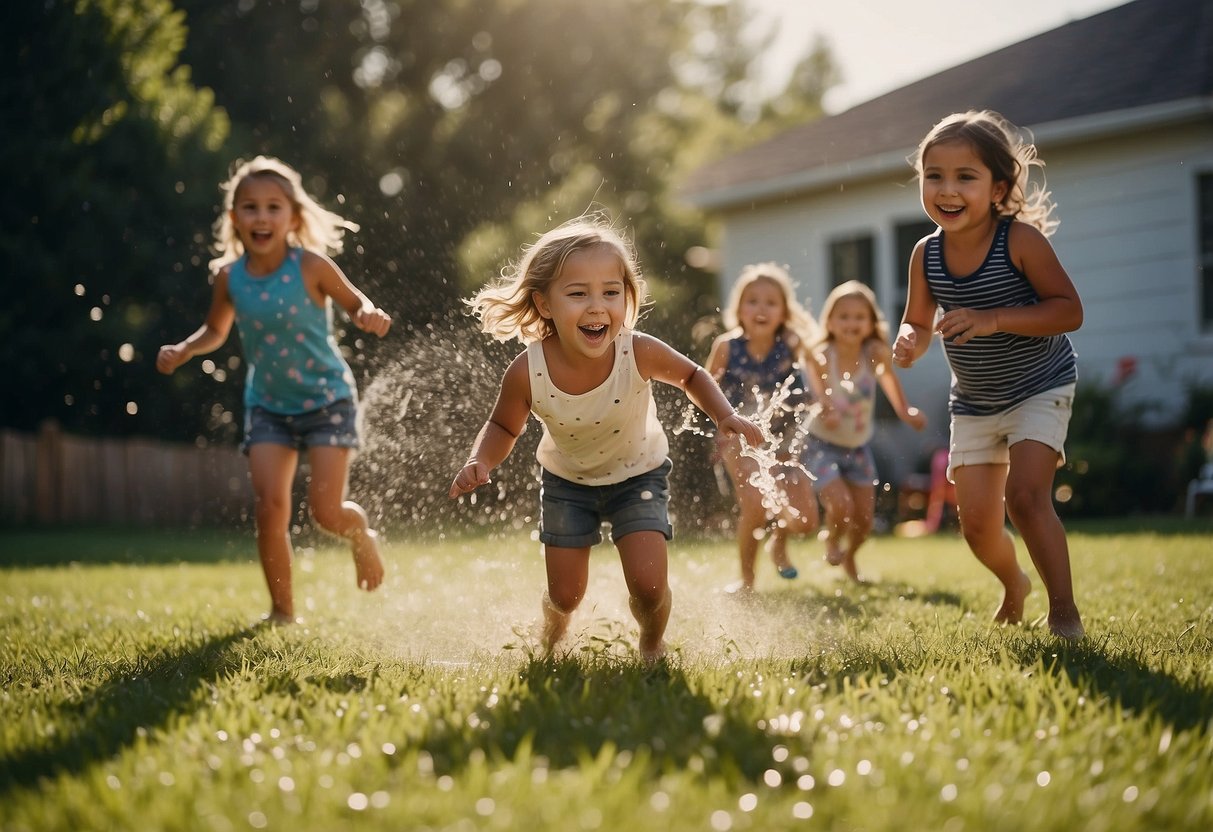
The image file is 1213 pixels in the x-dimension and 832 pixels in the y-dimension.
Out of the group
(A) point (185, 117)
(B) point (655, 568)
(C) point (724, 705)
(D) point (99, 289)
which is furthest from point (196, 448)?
(C) point (724, 705)

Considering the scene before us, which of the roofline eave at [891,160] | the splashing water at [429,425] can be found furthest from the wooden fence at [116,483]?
the splashing water at [429,425]

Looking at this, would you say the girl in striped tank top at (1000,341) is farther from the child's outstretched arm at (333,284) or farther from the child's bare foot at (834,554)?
the child's outstretched arm at (333,284)

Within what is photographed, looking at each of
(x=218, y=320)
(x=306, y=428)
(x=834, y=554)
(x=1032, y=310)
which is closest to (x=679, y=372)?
(x=1032, y=310)

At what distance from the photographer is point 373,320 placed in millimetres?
4707

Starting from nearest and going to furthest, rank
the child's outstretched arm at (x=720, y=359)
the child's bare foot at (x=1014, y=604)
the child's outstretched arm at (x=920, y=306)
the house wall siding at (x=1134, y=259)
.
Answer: the child's outstretched arm at (x=920, y=306) < the child's bare foot at (x=1014, y=604) < the child's outstretched arm at (x=720, y=359) < the house wall siding at (x=1134, y=259)

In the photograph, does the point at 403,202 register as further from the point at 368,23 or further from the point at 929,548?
the point at 929,548

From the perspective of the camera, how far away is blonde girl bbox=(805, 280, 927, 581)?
6727 mm

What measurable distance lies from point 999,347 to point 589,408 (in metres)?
1.49

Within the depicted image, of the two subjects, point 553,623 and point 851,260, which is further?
point 851,260

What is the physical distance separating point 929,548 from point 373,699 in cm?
653

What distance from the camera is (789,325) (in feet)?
22.6

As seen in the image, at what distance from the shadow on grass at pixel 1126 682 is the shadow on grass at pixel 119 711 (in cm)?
225

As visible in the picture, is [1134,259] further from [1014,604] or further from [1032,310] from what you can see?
[1032,310]

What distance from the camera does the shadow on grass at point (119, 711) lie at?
2654mm
